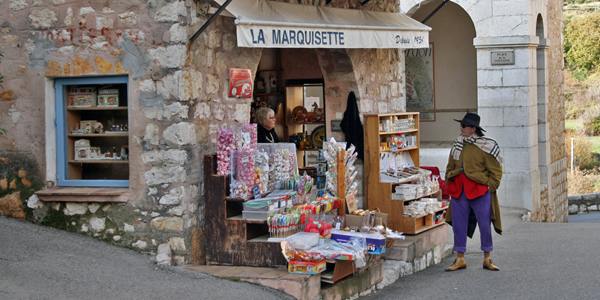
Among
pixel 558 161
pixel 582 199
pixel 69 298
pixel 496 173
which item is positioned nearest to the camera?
pixel 69 298

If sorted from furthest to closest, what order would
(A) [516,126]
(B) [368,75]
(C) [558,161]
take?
(C) [558,161]
(A) [516,126]
(B) [368,75]

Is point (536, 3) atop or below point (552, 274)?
atop

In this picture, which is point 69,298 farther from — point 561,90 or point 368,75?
point 561,90

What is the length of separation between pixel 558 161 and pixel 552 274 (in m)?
8.72

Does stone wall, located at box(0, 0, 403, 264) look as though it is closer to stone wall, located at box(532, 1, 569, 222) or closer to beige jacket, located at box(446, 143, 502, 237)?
beige jacket, located at box(446, 143, 502, 237)

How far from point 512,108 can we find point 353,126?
5.26 m

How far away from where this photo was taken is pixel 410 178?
293 inches

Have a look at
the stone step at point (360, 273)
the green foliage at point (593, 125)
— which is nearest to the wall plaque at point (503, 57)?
the stone step at point (360, 273)

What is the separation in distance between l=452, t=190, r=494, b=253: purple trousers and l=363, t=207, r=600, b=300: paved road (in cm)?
34

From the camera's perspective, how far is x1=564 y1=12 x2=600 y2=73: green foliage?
1297 inches

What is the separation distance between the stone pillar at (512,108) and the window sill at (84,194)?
8098mm

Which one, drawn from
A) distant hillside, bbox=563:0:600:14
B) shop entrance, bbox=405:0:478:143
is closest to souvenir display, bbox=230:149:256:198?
shop entrance, bbox=405:0:478:143

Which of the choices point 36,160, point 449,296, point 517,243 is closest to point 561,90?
point 517,243

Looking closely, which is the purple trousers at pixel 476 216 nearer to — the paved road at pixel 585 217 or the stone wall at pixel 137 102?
the stone wall at pixel 137 102
